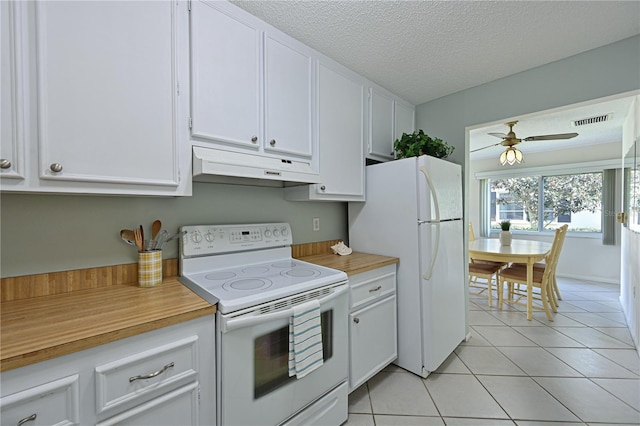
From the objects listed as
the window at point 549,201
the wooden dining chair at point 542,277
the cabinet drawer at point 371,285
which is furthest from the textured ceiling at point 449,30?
the window at point 549,201

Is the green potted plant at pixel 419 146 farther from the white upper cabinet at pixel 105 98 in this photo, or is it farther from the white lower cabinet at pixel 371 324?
the white upper cabinet at pixel 105 98

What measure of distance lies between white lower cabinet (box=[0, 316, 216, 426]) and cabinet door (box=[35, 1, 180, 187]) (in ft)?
2.17

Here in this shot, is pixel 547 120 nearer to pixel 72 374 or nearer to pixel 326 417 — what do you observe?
pixel 326 417

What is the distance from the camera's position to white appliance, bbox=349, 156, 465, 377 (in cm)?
197

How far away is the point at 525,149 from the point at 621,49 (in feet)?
12.3

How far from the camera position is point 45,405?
0.80 meters

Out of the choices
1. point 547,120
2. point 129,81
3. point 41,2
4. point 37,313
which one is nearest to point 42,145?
point 129,81

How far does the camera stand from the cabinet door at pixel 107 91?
1.01m

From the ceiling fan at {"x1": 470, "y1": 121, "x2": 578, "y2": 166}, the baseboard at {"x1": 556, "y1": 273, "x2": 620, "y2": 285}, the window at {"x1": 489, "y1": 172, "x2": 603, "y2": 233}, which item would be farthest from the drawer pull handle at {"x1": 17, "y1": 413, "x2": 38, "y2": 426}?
the window at {"x1": 489, "y1": 172, "x2": 603, "y2": 233}

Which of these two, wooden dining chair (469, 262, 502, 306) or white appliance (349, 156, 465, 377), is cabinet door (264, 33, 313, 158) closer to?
white appliance (349, 156, 465, 377)

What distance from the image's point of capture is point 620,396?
71.7 inches

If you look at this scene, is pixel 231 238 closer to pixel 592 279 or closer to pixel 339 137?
pixel 339 137

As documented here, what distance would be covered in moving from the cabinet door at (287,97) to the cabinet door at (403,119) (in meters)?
1.10

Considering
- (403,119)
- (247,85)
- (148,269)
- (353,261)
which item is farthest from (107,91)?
(403,119)
